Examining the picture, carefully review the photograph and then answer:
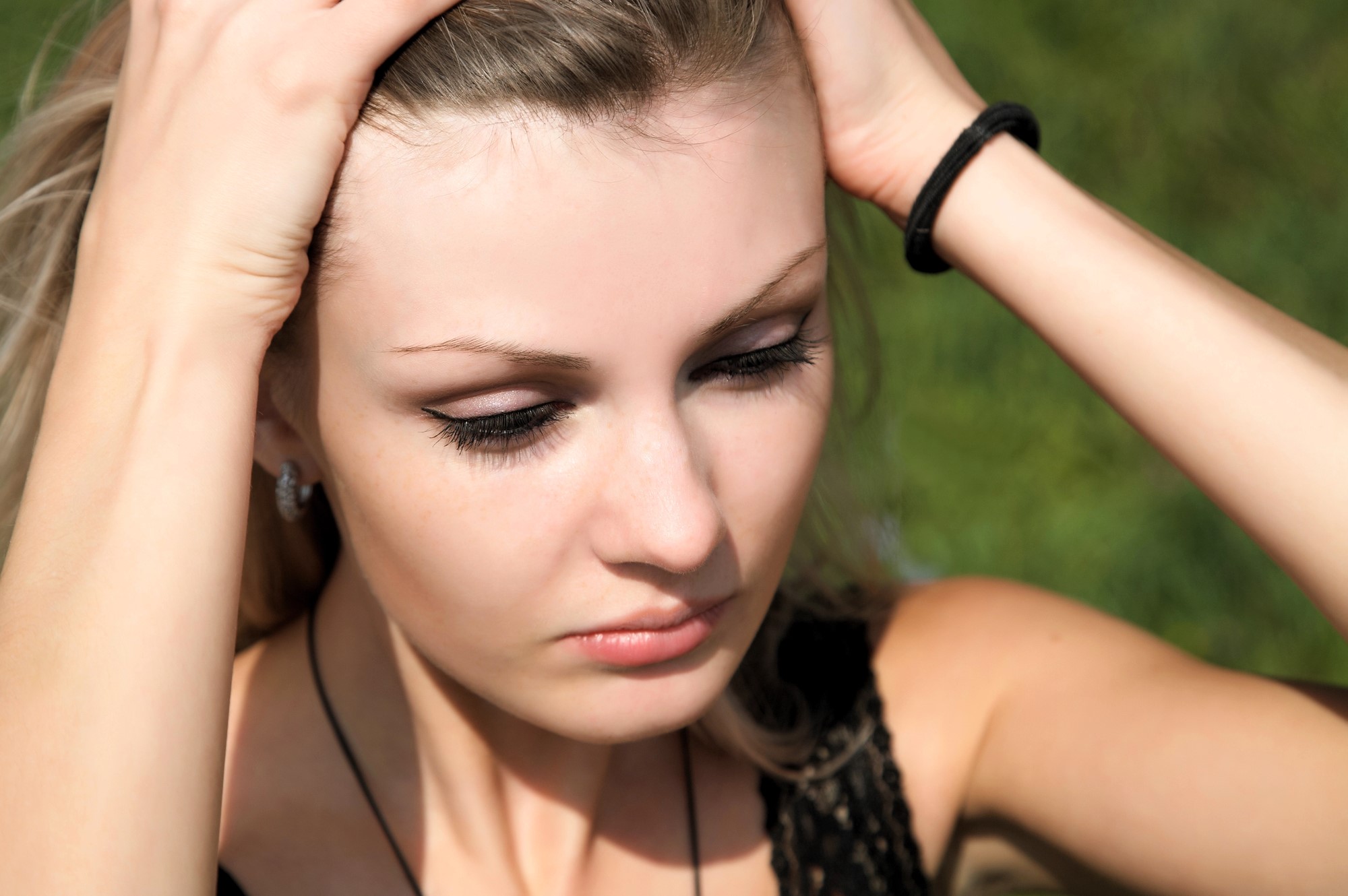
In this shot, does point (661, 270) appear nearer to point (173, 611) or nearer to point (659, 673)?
point (659, 673)

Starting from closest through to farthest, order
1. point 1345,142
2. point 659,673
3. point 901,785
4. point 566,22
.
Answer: point 566,22 → point 659,673 → point 901,785 → point 1345,142

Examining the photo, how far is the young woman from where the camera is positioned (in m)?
1.65

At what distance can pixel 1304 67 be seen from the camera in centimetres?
571

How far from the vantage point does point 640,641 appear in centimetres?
184

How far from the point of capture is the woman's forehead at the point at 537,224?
1.66m

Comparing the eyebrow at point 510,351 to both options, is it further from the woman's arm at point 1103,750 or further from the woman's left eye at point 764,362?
the woman's arm at point 1103,750

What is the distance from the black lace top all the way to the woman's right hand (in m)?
1.36

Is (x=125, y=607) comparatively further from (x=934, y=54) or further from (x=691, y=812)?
(x=934, y=54)

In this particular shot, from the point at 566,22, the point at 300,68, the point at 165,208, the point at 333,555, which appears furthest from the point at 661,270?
the point at 333,555

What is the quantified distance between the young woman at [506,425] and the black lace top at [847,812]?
0.03 metres

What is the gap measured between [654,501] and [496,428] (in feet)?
0.79

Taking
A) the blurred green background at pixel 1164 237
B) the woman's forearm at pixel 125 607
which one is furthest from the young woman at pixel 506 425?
the blurred green background at pixel 1164 237

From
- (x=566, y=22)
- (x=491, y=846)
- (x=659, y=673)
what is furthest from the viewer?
(x=491, y=846)

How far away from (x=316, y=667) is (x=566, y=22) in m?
1.26
